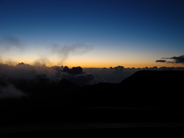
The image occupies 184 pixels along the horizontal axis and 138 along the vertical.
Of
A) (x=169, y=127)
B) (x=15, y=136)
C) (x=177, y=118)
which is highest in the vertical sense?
(x=15, y=136)

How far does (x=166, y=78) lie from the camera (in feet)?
162

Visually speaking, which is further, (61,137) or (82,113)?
(82,113)

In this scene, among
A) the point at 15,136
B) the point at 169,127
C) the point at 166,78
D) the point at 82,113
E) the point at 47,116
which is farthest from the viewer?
the point at 166,78

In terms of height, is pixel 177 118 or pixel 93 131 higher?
pixel 93 131

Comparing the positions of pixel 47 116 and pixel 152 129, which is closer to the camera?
pixel 152 129

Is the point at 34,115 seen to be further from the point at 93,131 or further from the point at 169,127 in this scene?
the point at 169,127

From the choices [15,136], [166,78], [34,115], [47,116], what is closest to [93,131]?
[15,136]

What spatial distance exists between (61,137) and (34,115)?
272 centimetres

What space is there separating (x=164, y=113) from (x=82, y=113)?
3770 millimetres

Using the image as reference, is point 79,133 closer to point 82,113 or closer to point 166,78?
point 82,113

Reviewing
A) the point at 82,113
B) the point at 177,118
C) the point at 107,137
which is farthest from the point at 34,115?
the point at 177,118

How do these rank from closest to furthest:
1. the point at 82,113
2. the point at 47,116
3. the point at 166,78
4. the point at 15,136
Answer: the point at 15,136 → the point at 47,116 → the point at 82,113 → the point at 166,78

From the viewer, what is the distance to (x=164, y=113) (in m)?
5.97

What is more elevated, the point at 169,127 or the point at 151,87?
the point at 169,127
